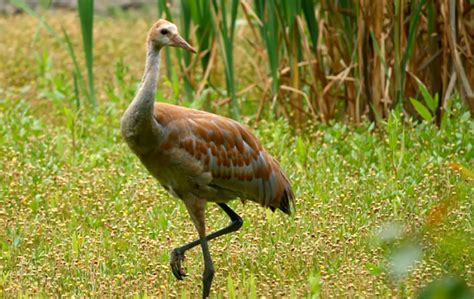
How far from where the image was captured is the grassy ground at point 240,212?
5.17m

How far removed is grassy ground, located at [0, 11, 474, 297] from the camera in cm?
517

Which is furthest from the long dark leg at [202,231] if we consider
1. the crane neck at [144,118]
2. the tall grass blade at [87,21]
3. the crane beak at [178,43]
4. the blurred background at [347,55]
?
the tall grass blade at [87,21]

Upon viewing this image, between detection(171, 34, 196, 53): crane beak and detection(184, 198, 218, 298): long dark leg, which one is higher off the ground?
detection(171, 34, 196, 53): crane beak

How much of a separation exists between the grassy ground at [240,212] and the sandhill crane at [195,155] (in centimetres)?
28

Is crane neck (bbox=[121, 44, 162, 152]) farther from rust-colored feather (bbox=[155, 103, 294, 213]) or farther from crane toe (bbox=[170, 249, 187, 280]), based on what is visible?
crane toe (bbox=[170, 249, 187, 280])

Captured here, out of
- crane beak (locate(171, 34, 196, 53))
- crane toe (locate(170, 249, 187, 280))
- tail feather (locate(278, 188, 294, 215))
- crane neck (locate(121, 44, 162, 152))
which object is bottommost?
crane toe (locate(170, 249, 187, 280))

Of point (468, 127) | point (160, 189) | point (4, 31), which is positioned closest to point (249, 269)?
point (160, 189)

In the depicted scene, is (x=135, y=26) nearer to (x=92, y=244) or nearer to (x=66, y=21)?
(x=66, y=21)

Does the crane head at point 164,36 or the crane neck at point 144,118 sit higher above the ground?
the crane head at point 164,36

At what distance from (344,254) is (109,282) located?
3.93ft

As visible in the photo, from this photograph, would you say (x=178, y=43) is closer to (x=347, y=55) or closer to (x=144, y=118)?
(x=144, y=118)

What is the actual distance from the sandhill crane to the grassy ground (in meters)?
0.28

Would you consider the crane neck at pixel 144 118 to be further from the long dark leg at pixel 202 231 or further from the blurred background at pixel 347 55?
the blurred background at pixel 347 55

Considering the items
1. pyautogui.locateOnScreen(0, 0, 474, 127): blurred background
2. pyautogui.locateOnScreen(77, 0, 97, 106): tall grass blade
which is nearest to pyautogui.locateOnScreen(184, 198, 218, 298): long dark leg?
pyautogui.locateOnScreen(0, 0, 474, 127): blurred background
